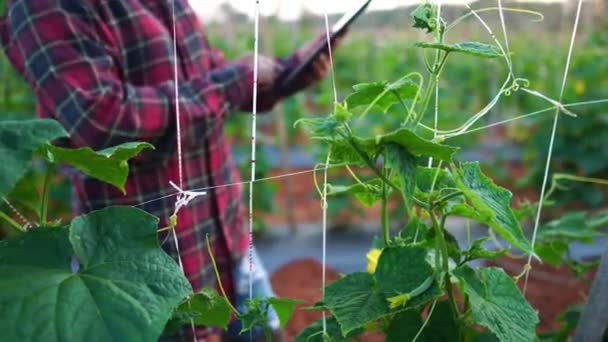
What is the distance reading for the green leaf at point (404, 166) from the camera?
767mm

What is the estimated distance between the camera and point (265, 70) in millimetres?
1771

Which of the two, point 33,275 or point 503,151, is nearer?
point 33,275

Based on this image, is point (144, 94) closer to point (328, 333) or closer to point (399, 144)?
point (328, 333)

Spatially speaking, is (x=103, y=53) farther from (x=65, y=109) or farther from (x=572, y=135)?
(x=572, y=135)

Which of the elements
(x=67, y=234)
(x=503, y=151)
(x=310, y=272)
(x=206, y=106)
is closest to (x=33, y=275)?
(x=67, y=234)

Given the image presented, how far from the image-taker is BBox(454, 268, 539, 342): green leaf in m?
0.84

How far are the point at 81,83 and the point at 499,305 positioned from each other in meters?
0.96

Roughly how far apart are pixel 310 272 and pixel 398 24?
6.78 metres

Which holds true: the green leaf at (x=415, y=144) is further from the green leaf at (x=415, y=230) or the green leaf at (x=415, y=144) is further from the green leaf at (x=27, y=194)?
the green leaf at (x=27, y=194)


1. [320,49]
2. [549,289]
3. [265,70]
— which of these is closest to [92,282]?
[320,49]

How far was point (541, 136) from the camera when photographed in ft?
14.3

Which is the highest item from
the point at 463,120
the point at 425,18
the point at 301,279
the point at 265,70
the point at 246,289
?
the point at 425,18

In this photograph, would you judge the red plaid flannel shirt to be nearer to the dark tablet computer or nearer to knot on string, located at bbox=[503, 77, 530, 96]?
the dark tablet computer

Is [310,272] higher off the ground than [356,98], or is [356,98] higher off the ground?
[356,98]
